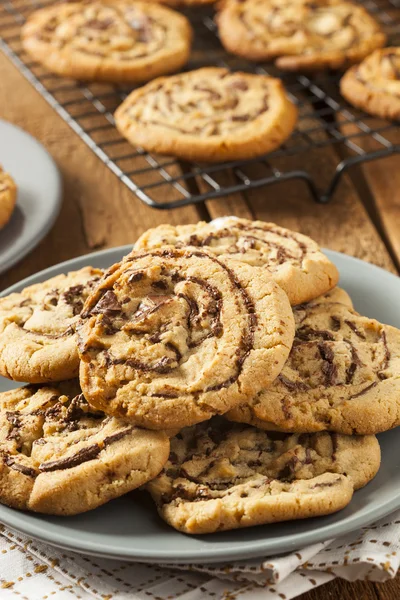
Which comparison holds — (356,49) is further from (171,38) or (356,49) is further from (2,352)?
(2,352)

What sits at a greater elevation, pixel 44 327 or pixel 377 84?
pixel 44 327

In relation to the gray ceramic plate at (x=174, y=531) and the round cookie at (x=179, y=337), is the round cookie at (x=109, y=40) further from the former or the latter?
the gray ceramic plate at (x=174, y=531)

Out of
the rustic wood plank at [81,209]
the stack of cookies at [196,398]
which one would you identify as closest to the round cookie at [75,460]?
the stack of cookies at [196,398]

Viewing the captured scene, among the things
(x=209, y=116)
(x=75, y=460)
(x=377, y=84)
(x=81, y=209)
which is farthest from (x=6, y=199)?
(x=377, y=84)

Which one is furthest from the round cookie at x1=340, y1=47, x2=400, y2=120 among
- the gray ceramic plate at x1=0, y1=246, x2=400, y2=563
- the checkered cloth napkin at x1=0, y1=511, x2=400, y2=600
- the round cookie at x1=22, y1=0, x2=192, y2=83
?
the checkered cloth napkin at x1=0, y1=511, x2=400, y2=600

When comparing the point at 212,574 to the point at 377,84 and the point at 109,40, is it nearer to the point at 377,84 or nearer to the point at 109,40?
the point at 377,84

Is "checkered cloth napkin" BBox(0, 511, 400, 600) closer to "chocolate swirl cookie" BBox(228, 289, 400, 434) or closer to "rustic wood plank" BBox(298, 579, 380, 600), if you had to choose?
"rustic wood plank" BBox(298, 579, 380, 600)
